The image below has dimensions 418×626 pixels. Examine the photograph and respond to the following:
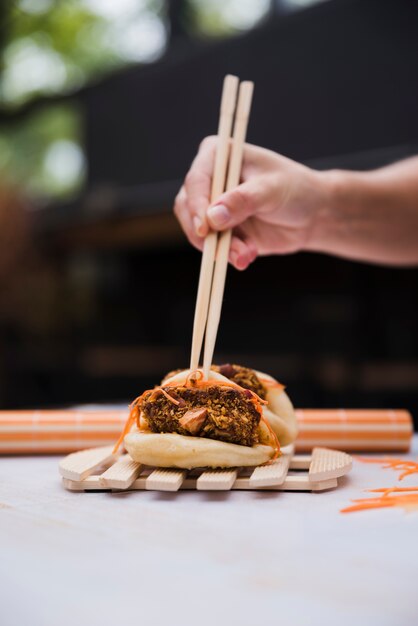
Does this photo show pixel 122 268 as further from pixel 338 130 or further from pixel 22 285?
pixel 338 130

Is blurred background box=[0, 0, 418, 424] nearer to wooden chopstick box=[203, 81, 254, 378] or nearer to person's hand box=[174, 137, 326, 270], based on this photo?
person's hand box=[174, 137, 326, 270]

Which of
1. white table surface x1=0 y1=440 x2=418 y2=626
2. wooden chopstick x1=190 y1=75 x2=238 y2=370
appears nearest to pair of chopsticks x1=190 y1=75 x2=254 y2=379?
wooden chopstick x1=190 y1=75 x2=238 y2=370

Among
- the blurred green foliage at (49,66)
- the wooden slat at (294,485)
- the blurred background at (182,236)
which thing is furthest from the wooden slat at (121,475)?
the blurred green foliage at (49,66)

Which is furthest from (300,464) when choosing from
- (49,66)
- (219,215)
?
(49,66)

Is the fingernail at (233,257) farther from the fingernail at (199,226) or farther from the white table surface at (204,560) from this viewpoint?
the white table surface at (204,560)

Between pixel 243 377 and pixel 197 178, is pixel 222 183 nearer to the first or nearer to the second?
pixel 197 178

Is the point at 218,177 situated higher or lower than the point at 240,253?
higher

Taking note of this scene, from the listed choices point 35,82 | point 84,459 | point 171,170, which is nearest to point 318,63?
point 171,170
